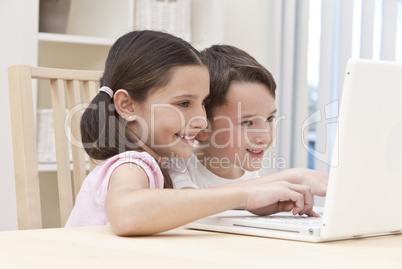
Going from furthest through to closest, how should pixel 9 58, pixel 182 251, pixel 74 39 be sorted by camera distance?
1. pixel 74 39
2. pixel 9 58
3. pixel 182 251

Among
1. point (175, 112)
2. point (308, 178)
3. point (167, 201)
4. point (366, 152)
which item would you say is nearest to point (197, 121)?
point (175, 112)

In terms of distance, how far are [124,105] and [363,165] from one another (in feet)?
2.08

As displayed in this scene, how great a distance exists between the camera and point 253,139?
1356mm

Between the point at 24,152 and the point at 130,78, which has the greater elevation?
the point at 130,78

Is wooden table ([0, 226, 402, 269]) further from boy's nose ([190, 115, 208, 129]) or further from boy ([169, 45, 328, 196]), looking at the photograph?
boy ([169, 45, 328, 196])

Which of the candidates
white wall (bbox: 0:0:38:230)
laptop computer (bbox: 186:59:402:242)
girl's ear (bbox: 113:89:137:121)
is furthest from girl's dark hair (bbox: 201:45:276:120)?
white wall (bbox: 0:0:38:230)

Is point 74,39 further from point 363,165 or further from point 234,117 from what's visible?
point 363,165

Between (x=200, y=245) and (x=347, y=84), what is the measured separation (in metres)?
0.27

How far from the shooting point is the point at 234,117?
1348 mm

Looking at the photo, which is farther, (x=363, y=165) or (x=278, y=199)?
(x=278, y=199)

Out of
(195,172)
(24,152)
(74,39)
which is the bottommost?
(195,172)

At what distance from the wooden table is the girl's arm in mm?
21

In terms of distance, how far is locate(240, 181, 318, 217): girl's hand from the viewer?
849 mm

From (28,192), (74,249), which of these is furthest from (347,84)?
(28,192)
